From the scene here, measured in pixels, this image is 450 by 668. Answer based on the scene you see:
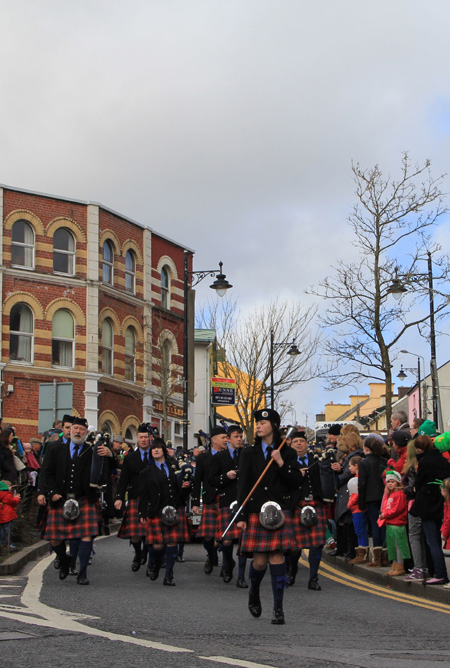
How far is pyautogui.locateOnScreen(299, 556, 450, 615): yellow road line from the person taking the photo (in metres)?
11.3

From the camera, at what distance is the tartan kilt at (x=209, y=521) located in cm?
1430

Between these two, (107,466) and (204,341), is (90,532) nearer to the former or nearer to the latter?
(107,466)

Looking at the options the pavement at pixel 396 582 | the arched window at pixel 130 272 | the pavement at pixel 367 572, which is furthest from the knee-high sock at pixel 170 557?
the arched window at pixel 130 272

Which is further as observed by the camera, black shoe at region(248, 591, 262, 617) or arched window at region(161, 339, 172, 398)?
arched window at region(161, 339, 172, 398)

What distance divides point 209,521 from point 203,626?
547cm

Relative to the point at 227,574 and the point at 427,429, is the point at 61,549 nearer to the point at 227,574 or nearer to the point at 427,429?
the point at 227,574

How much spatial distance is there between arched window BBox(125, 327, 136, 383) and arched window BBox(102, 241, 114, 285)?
2357 millimetres

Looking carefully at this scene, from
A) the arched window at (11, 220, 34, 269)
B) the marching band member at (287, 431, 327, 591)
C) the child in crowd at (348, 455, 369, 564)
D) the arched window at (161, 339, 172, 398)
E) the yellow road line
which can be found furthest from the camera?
the arched window at (161, 339, 172, 398)

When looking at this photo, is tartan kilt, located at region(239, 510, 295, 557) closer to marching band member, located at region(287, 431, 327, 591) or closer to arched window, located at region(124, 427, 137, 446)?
marching band member, located at region(287, 431, 327, 591)

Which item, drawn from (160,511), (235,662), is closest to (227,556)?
(160,511)

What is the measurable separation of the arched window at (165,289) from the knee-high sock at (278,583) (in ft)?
113

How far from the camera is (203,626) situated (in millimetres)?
8875

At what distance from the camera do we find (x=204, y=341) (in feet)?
192

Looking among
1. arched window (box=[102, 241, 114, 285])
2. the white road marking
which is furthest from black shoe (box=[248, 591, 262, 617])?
arched window (box=[102, 241, 114, 285])
